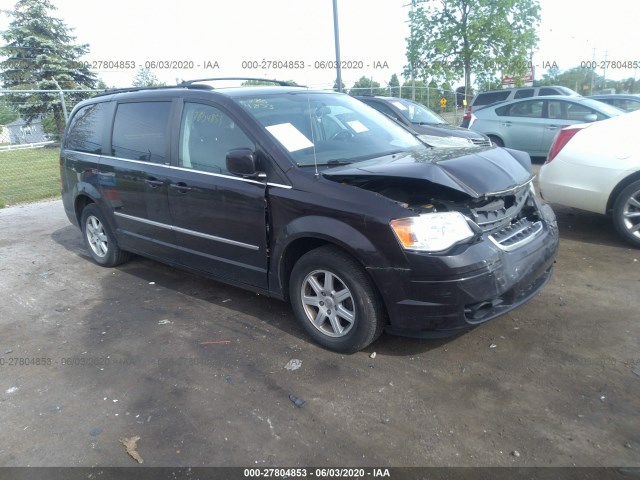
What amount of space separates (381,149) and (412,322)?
60.1 inches

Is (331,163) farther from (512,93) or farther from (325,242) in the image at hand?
(512,93)

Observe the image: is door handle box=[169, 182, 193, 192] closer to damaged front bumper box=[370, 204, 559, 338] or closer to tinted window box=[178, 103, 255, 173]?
tinted window box=[178, 103, 255, 173]

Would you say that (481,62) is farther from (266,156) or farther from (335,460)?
(335,460)

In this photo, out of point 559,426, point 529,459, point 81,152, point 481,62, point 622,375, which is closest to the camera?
point 529,459

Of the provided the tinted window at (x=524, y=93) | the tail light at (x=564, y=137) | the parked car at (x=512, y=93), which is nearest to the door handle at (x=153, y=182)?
the tail light at (x=564, y=137)

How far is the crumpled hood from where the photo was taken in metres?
3.14

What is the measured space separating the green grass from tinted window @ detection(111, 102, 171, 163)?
6.33 m

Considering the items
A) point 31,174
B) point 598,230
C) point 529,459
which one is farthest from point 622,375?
point 31,174

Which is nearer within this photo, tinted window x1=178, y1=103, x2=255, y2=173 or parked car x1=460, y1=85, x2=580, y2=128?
tinted window x1=178, y1=103, x2=255, y2=173

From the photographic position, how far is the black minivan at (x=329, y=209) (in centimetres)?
306

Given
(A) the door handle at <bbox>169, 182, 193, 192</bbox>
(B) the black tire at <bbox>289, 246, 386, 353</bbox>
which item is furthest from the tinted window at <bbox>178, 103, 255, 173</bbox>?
(B) the black tire at <bbox>289, 246, 386, 353</bbox>

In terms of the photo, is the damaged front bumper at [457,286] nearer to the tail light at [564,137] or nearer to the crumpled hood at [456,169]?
the crumpled hood at [456,169]

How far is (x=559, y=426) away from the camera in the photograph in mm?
2643

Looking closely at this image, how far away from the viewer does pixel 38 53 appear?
1168 inches
